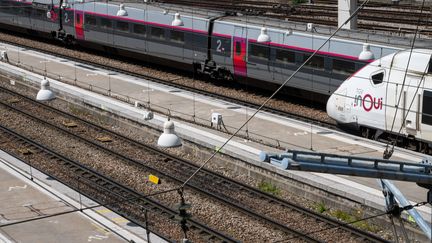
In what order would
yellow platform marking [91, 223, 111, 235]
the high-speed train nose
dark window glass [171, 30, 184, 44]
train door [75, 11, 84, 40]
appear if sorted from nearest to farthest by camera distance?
yellow platform marking [91, 223, 111, 235]
the high-speed train nose
dark window glass [171, 30, 184, 44]
train door [75, 11, 84, 40]

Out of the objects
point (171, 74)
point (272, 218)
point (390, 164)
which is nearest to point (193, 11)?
point (171, 74)

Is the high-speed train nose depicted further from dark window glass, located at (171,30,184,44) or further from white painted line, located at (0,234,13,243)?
dark window glass, located at (171,30,184,44)

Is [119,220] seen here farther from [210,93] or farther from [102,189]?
[210,93]

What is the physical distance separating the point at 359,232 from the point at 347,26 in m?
19.1

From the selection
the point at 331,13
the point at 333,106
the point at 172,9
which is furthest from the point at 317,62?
the point at 331,13

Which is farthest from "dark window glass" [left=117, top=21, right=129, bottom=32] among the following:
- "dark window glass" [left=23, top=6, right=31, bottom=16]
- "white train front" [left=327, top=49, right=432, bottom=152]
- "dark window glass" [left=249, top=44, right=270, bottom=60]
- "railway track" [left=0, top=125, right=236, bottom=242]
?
"white train front" [left=327, top=49, right=432, bottom=152]

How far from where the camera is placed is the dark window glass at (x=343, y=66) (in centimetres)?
2852

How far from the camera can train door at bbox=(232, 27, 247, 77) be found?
112 feet

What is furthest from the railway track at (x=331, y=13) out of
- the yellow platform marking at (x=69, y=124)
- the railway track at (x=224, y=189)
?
the railway track at (x=224, y=189)

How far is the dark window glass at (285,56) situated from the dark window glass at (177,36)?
675 centimetres

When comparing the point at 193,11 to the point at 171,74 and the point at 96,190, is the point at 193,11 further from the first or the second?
the point at 96,190

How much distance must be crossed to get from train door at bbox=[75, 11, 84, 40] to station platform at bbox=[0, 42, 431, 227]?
13.5 feet

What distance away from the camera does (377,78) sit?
2483cm

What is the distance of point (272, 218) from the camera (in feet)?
66.7
